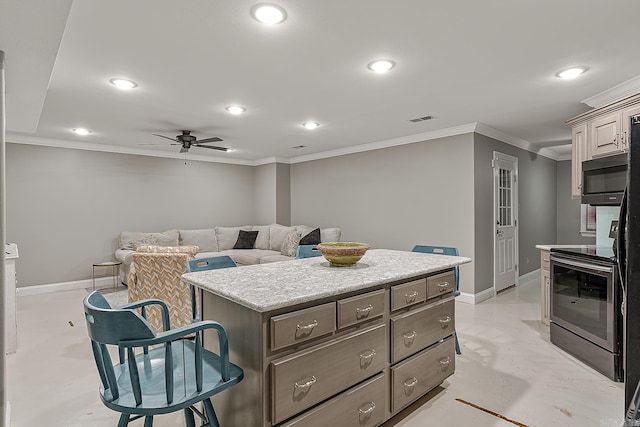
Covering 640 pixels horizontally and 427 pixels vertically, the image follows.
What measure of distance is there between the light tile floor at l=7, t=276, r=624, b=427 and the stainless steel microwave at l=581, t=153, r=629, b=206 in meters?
1.41

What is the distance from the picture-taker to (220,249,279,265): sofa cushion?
6.06 metres

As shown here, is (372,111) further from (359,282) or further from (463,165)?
(359,282)

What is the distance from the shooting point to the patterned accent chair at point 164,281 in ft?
10.8

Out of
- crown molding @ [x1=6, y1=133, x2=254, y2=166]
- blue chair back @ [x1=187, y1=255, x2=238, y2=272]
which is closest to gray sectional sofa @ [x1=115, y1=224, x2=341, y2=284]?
crown molding @ [x1=6, y1=133, x2=254, y2=166]

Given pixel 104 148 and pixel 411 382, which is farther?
pixel 104 148

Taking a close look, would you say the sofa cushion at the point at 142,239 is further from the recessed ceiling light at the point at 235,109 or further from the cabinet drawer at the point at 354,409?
the cabinet drawer at the point at 354,409

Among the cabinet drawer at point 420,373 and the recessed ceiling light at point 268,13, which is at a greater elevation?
the recessed ceiling light at point 268,13

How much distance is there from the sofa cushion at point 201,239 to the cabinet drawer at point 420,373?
5.20 metres

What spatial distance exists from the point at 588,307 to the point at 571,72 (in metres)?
1.92

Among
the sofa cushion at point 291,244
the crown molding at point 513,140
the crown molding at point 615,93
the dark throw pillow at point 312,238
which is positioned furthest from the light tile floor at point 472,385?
the sofa cushion at point 291,244

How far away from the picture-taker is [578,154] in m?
3.61

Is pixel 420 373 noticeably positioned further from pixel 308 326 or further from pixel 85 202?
pixel 85 202

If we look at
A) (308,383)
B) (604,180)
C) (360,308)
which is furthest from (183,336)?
(604,180)

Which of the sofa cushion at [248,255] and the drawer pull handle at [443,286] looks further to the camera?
the sofa cushion at [248,255]
